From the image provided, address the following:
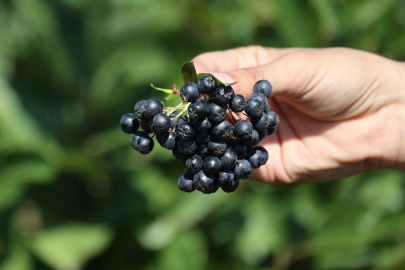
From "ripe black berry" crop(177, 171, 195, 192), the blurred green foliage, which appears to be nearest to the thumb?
"ripe black berry" crop(177, 171, 195, 192)

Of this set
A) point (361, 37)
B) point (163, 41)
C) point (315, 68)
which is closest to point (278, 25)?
point (361, 37)

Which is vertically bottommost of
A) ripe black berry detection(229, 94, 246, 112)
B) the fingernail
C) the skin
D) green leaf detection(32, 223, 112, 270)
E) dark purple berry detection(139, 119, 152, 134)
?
green leaf detection(32, 223, 112, 270)

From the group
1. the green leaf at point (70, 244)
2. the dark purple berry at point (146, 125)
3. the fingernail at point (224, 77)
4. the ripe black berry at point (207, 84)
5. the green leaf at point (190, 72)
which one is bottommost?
the green leaf at point (70, 244)

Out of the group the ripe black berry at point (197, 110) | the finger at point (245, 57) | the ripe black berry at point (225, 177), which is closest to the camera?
the ripe black berry at point (197, 110)

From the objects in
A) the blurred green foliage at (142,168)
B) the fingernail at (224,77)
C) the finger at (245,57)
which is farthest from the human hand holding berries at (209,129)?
the blurred green foliage at (142,168)

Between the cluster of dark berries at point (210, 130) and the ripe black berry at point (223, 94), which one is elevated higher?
the ripe black berry at point (223, 94)

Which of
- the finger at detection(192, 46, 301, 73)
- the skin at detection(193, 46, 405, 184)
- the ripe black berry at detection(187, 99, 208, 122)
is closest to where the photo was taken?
the ripe black berry at detection(187, 99, 208, 122)

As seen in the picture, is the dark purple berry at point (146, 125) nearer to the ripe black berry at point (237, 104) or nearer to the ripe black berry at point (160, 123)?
the ripe black berry at point (160, 123)

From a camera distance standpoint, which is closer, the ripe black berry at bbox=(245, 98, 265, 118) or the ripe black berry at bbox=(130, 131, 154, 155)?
the ripe black berry at bbox=(245, 98, 265, 118)

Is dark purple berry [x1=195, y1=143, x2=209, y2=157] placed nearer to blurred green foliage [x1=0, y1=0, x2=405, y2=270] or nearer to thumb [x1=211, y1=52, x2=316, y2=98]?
thumb [x1=211, y1=52, x2=316, y2=98]
